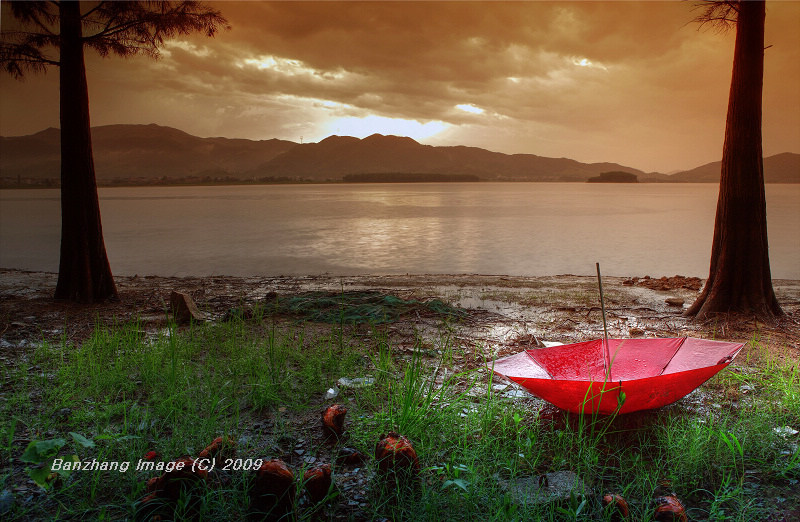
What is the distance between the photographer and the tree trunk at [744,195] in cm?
532

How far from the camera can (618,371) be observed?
3104mm

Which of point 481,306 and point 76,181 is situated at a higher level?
point 76,181

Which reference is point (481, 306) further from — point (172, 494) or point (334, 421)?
point (172, 494)

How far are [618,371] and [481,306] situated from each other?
11.7 ft

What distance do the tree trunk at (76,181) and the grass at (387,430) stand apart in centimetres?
298

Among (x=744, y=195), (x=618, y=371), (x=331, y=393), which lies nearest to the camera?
(x=618, y=371)

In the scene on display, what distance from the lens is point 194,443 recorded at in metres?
2.76

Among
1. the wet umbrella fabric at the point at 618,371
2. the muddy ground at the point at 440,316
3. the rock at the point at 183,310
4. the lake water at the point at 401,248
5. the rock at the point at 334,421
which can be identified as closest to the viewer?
the wet umbrella fabric at the point at 618,371

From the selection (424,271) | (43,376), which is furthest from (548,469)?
(424,271)

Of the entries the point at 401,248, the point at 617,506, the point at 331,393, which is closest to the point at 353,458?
the point at 331,393

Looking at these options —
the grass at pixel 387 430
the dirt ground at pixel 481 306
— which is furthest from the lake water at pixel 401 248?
the grass at pixel 387 430

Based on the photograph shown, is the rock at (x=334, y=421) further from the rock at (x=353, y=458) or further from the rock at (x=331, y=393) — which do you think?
the rock at (x=331, y=393)

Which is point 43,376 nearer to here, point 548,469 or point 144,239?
point 548,469

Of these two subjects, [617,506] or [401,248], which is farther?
[401,248]
